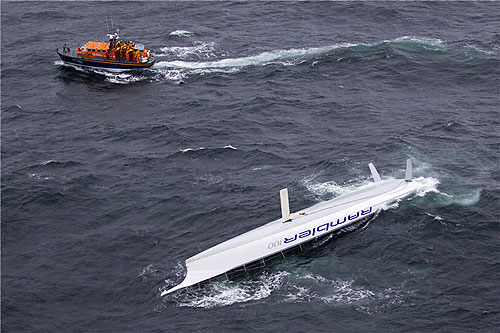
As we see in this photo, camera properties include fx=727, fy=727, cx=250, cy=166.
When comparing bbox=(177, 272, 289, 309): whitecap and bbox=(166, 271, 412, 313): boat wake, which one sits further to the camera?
bbox=(177, 272, 289, 309): whitecap

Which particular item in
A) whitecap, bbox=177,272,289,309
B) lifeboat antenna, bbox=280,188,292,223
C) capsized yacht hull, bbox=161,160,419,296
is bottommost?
whitecap, bbox=177,272,289,309

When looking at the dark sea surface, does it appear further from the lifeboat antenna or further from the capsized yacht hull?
the lifeboat antenna

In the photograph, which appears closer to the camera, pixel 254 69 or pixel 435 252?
pixel 435 252

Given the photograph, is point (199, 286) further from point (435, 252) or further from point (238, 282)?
point (435, 252)

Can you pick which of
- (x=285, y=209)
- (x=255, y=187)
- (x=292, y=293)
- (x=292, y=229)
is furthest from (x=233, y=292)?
(x=255, y=187)

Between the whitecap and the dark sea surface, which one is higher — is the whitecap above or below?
below

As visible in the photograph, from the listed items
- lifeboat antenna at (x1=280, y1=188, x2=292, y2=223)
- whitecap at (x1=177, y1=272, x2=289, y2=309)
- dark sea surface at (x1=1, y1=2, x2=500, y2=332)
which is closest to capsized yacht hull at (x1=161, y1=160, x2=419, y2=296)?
lifeboat antenna at (x1=280, y1=188, x2=292, y2=223)

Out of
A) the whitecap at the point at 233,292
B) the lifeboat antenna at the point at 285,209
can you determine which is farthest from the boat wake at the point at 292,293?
the lifeboat antenna at the point at 285,209

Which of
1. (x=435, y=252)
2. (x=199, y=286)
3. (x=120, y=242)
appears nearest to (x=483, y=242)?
(x=435, y=252)

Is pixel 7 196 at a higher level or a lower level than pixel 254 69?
lower

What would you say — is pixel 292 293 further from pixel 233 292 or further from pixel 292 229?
pixel 292 229
